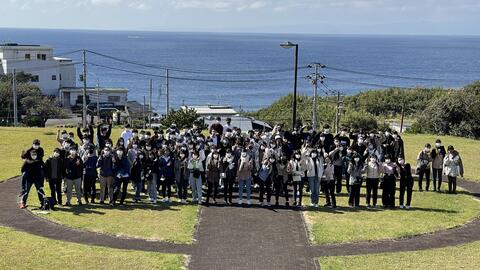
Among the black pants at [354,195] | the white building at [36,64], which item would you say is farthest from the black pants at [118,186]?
the white building at [36,64]

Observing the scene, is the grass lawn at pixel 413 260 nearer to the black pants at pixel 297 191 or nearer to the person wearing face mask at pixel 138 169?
→ the black pants at pixel 297 191

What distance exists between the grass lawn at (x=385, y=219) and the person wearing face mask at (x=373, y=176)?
485mm

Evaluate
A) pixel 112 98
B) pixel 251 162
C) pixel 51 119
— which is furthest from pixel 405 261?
pixel 112 98

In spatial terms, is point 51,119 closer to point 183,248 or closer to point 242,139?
point 242,139

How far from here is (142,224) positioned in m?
15.4

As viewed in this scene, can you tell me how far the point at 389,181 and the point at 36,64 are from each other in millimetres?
64445

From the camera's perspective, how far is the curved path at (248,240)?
42.8ft

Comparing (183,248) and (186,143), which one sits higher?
(186,143)

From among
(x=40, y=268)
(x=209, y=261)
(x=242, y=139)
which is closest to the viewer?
(x=40, y=268)

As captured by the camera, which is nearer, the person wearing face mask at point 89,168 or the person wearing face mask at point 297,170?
the person wearing face mask at point 89,168

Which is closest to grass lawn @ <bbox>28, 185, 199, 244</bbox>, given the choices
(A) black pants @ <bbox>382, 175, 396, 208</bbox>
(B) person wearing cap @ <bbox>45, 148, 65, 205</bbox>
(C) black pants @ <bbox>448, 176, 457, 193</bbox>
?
(B) person wearing cap @ <bbox>45, 148, 65, 205</bbox>

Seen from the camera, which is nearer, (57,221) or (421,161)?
(57,221)

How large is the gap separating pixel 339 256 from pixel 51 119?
147ft

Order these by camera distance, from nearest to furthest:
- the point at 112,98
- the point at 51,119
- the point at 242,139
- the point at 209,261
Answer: the point at 209,261
the point at 242,139
the point at 51,119
the point at 112,98
